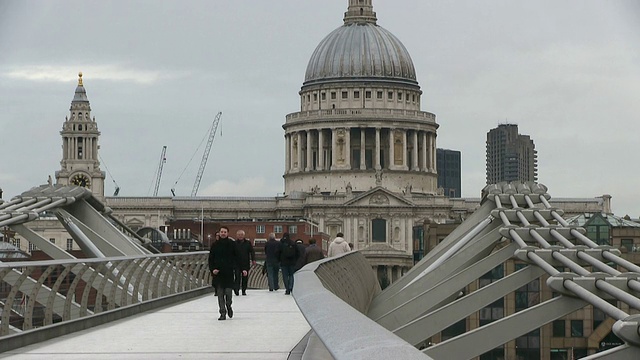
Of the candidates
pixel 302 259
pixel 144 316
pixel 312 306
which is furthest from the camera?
pixel 302 259

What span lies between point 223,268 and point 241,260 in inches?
230

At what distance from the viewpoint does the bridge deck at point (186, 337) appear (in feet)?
73.7

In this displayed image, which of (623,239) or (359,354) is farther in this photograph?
(623,239)

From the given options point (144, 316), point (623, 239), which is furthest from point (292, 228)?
point (144, 316)

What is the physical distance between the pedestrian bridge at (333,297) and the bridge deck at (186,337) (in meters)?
0.04

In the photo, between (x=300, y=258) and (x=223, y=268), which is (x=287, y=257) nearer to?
(x=300, y=258)

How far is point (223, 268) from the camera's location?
3102 cm

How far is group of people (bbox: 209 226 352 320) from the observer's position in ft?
101

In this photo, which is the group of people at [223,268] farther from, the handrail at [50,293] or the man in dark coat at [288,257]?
the man in dark coat at [288,257]

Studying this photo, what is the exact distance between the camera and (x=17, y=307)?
25.3 meters

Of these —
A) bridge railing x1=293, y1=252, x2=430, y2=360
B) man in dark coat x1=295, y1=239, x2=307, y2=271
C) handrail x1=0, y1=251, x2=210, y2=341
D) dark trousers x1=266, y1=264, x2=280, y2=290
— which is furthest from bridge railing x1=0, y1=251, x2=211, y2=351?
dark trousers x1=266, y1=264, x2=280, y2=290

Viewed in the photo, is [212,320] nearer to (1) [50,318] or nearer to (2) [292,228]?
(1) [50,318]

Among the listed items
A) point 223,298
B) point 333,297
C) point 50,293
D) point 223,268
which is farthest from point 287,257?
point 333,297

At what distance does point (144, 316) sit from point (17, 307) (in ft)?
22.6
